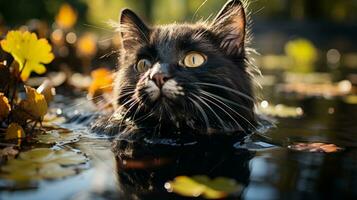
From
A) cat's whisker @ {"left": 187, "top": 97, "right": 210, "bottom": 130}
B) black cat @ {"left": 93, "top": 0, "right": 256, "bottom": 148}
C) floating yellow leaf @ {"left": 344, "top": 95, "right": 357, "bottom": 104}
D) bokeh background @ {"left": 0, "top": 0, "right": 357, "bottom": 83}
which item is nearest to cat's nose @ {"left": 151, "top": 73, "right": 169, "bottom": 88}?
black cat @ {"left": 93, "top": 0, "right": 256, "bottom": 148}

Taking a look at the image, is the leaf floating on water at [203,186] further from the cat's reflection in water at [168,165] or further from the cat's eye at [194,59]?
the cat's eye at [194,59]

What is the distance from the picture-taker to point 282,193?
188 centimetres

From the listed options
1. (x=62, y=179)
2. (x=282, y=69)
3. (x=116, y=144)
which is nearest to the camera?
(x=62, y=179)

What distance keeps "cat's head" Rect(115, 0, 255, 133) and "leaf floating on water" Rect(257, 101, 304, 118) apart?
99 centimetres

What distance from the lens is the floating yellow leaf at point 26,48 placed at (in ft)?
8.82

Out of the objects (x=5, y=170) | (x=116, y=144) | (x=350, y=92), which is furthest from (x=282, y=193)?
(x=350, y=92)

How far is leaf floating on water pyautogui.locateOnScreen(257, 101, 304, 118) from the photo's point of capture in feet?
13.8

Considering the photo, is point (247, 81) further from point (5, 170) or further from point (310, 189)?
point (5, 170)

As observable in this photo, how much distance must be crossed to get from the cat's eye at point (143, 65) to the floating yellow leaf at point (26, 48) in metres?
0.55

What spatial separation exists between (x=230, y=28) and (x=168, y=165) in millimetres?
1228

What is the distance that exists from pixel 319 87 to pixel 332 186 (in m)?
4.31

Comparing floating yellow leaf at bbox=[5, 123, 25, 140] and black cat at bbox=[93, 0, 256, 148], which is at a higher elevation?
black cat at bbox=[93, 0, 256, 148]

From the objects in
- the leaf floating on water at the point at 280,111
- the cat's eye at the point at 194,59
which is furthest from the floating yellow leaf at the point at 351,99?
the cat's eye at the point at 194,59

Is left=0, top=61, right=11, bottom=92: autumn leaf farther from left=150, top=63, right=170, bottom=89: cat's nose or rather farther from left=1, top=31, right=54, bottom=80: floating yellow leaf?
left=150, top=63, right=170, bottom=89: cat's nose
